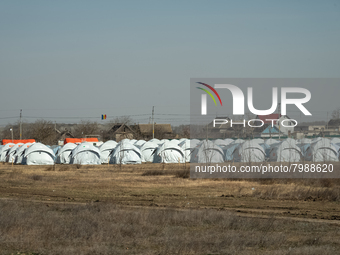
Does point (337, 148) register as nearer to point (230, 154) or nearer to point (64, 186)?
point (230, 154)

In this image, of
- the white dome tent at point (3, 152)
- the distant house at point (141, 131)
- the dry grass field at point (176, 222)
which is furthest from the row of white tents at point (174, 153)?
the distant house at point (141, 131)

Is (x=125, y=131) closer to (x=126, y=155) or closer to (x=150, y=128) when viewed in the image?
(x=150, y=128)

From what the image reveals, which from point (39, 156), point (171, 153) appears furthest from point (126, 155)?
point (39, 156)

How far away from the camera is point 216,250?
960 centimetres

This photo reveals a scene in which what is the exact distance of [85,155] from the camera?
43750mm

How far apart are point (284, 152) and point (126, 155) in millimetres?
15975

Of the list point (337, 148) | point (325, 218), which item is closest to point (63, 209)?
point (325, 218)

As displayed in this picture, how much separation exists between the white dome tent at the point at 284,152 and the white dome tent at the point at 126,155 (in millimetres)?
13806

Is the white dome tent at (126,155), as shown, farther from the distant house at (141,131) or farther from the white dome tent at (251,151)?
the distant house at (141,131)

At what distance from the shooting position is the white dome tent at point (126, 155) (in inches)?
1720

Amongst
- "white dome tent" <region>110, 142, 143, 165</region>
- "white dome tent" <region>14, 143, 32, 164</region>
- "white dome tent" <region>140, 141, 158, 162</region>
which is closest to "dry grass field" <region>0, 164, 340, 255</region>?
"white dome tent" <region>110, 142, 143, 165</region>

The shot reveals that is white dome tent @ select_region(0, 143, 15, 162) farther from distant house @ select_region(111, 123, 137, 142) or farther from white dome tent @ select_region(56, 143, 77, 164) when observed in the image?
distant house @ select_region(111, 123, 137, 142)

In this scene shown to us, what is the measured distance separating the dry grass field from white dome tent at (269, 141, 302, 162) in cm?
1959

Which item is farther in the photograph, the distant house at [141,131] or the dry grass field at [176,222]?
the distant house at [141,131]
